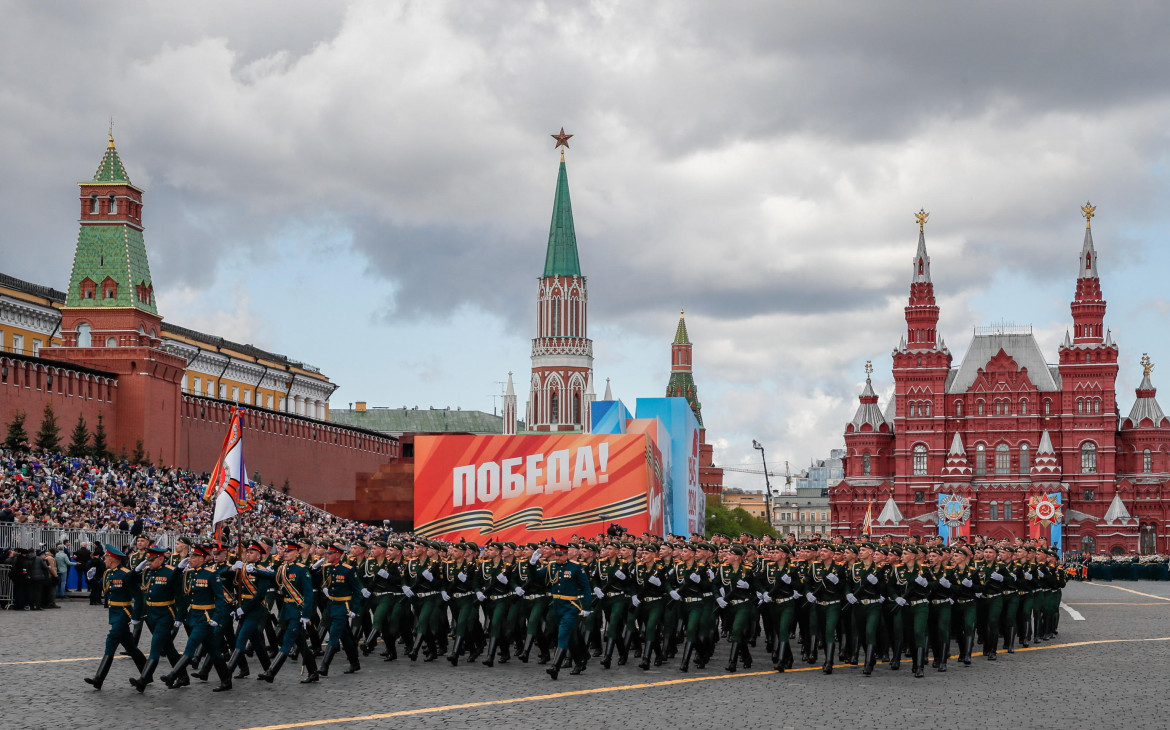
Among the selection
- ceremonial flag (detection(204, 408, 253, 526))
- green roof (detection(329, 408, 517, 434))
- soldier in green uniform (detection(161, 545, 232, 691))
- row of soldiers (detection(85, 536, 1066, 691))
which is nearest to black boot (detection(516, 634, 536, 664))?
row of soldiers (detection(85, 536, 1066, 691))

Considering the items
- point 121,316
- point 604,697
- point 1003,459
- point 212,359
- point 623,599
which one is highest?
point 212,359

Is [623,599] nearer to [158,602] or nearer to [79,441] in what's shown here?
[158,602]

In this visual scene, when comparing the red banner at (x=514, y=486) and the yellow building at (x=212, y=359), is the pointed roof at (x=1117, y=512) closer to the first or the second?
the yellow building at (x=212, y=359)

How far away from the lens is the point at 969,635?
67.1ft

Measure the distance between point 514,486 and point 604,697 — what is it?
26639 millimetres

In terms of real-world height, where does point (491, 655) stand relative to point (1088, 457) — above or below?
below

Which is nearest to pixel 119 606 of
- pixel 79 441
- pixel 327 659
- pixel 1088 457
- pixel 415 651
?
pixel 327 659

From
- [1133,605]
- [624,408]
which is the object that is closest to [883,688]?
[1133,605]

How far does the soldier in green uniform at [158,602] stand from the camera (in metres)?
15.4

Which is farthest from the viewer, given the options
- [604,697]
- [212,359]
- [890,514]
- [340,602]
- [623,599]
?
[890,514]

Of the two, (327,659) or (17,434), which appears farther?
(17,434)

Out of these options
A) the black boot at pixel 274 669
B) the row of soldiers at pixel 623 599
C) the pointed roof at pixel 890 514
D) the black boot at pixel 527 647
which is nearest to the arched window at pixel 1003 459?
the pointed roof at pixel 890 514

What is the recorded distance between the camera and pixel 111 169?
192 feet

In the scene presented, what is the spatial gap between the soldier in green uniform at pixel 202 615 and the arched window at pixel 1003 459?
9276 centimetres
